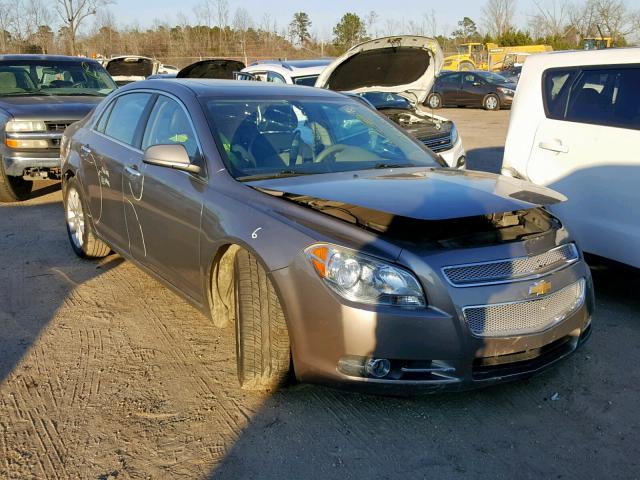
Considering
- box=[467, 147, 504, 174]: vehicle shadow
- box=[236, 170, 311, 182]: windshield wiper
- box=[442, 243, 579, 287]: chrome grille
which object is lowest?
box=[467, 147, 504, 174]: vehicle shadow

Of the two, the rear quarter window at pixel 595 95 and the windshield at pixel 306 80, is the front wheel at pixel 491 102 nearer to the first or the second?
the windshield at pixel 306 80

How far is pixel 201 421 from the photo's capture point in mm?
3188

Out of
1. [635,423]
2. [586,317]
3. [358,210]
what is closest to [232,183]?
[358,210]

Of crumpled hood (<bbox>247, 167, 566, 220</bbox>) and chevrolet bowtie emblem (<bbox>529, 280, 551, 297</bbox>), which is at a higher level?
crumpled hood (<bbox>247, 167, 566, 220</bbox>)

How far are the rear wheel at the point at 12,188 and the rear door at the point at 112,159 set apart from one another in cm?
313

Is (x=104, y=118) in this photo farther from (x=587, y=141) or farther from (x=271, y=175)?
(x=587, y=141)

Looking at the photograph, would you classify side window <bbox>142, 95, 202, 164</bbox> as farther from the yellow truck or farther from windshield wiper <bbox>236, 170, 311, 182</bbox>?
the yellow truck

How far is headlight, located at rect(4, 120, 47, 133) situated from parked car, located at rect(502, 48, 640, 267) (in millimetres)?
5491

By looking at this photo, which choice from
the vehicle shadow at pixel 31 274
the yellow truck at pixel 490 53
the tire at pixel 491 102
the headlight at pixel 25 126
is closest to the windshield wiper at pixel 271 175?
the vehicle shadow at pixel 31 274

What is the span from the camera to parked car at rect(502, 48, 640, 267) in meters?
4.45

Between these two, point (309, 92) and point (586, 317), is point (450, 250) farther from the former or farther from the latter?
point (309, 92)

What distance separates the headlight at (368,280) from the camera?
114 inches

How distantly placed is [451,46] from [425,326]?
54.0 m

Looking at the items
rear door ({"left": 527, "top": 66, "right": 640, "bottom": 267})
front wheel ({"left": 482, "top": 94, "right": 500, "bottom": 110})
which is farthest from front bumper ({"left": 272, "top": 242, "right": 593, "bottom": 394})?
front wheel ({"left": 482, "top": 94, "right": 500, "bottom": 110})
